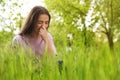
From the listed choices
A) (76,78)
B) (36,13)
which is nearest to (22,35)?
(36,13)

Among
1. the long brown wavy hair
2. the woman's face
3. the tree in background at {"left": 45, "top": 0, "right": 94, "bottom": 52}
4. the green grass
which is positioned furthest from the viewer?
the tree in background at {"left": 45, "top": 0, "right": 94, "bottom": 52}

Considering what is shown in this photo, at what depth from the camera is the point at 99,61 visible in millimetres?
1185

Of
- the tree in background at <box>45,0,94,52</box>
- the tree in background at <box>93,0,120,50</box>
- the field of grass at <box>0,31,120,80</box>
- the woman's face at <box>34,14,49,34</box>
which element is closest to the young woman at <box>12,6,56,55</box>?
the woman's face at <box>34,14,49,34</box>

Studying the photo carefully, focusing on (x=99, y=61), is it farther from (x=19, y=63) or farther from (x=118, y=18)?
(x=118, y=18)

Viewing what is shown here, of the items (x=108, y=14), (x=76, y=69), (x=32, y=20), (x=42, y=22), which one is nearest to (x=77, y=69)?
(x=76, y=69)

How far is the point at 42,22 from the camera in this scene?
561cm

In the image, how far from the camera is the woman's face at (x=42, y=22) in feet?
18.4

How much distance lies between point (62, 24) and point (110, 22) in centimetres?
588

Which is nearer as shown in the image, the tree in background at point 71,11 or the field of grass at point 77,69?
the field of grass at point 77,69

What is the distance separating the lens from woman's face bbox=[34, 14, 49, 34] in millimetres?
5617

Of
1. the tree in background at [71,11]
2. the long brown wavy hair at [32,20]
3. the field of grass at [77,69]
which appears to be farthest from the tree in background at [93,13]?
the field of grass at [77,69]

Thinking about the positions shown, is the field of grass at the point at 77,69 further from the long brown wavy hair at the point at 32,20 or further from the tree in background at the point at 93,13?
the tree in background at the point at 93,13

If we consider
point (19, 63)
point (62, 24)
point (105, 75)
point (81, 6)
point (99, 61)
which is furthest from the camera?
point (62, 24)

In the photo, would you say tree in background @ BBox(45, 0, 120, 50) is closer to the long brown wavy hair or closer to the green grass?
the long brown wavy hair
